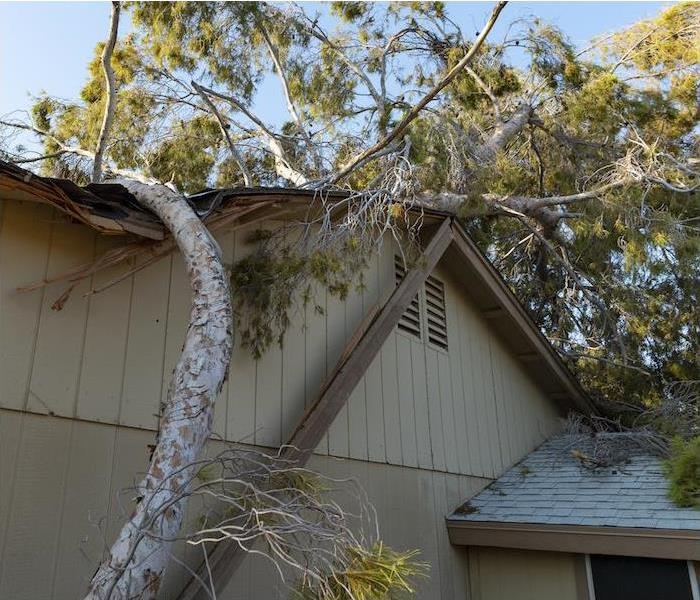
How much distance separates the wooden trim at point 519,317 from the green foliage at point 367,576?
524 cm

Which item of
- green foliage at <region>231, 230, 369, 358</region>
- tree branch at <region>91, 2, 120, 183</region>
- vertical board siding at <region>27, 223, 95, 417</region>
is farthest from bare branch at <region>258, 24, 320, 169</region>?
vertical board siding at <region>27, 223, 95, 417</region>

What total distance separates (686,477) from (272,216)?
482cm

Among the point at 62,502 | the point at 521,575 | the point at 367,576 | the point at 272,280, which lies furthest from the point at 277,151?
the point at 367,576

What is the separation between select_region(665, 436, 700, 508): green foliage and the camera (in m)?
5.86

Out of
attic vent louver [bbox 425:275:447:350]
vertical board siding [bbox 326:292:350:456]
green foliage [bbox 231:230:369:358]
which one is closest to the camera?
green foliage [bbox 231:230:369:358]

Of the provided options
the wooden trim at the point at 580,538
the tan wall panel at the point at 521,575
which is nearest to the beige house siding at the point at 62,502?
the wooden trim at the point at 580,538

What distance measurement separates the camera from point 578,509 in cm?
636

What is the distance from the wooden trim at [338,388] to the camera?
3.83 meters

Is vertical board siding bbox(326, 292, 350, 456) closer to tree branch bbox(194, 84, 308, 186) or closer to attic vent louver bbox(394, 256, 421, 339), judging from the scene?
attic vent louver bbox(394, 256, 421, 339)

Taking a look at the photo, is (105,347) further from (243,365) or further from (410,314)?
(410,314)

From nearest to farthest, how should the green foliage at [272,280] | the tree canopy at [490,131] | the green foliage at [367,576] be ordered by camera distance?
1. the green foliage at [367,576]
2. the green foliage at [272,280]
3. the tree canopy at [490,131]

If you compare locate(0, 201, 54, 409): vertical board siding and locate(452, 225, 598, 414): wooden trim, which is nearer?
locate(0, 201, 54, 409): vertical board siding

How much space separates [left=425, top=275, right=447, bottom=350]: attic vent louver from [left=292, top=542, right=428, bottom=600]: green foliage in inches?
197

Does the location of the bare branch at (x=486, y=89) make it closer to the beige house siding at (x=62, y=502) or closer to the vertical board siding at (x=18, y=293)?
the vertical board siding at (x=18, y=293)
